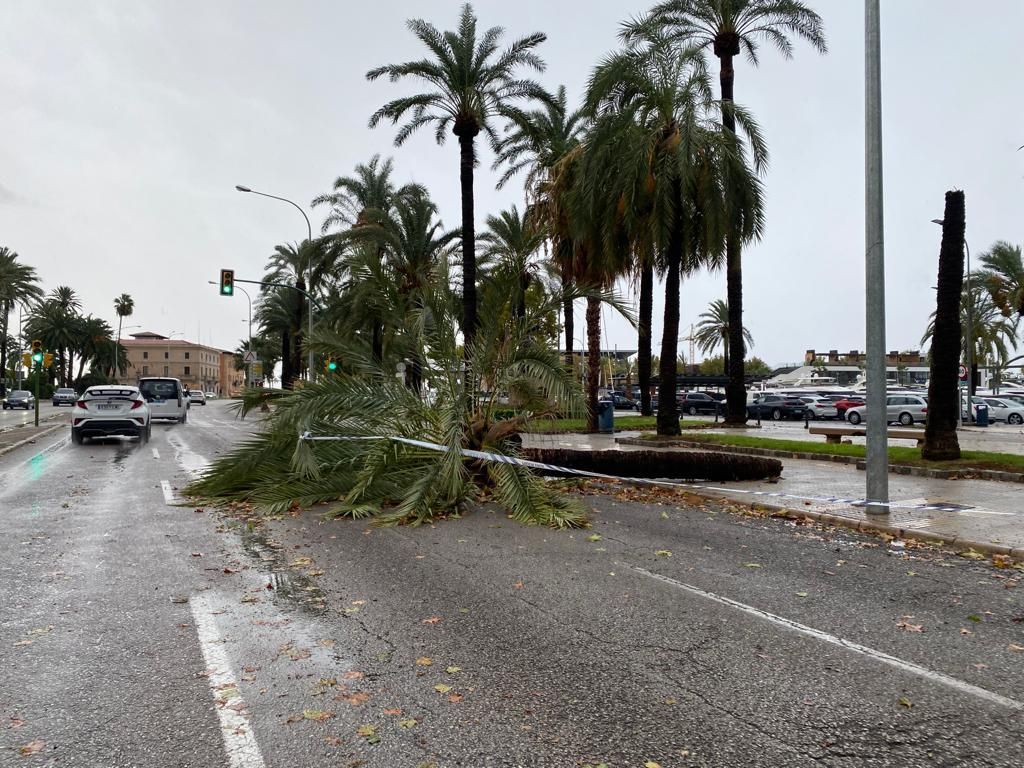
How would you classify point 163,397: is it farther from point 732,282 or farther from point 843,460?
point 843,460

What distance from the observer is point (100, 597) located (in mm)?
5613

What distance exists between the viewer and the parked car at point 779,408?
45219 mm

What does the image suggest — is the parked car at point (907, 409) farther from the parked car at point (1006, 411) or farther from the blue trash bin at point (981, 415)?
the parked car at point (1006, 411)

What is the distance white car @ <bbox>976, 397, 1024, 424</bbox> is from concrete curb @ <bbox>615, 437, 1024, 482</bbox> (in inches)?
1047

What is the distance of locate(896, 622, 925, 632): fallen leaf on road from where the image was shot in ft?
16.5

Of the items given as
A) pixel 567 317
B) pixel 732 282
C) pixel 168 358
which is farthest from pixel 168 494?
pixel 168 358

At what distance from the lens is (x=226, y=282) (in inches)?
1232

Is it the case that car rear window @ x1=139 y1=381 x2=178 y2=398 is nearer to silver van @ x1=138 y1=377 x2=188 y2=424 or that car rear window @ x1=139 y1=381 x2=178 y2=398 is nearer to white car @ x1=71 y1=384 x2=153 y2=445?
silver van @ x1=138 y1=377 x2=188 y2=424

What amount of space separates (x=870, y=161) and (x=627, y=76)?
12.4m

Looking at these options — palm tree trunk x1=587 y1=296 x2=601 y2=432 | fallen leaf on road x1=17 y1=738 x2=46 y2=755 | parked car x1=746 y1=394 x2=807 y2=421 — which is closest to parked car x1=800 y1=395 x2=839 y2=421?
parked car x1=746 y1=394 x2=807 y2=421

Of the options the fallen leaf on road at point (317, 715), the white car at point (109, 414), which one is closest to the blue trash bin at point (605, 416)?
the white car at point (109, 414)

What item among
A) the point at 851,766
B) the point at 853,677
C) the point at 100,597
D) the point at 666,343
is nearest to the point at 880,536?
the point at 853,677

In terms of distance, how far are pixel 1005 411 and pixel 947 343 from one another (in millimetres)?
30222

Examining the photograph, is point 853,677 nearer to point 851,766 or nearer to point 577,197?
point 851,766
